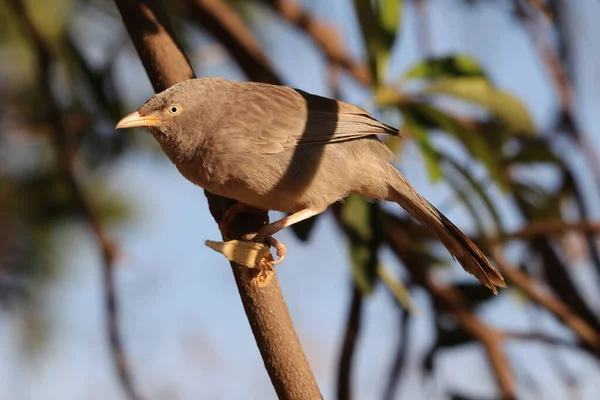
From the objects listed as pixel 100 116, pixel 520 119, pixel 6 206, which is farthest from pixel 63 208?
pixel 520 119

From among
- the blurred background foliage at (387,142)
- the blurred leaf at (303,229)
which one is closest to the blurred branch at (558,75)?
the blurred background foliage at (387,142)

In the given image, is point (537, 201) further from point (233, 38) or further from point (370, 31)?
point (233, 38)

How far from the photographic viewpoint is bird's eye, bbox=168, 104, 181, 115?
94.7 inches

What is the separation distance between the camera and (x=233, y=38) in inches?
151

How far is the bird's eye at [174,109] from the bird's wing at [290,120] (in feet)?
0.49

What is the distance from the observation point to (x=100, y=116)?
418 cm

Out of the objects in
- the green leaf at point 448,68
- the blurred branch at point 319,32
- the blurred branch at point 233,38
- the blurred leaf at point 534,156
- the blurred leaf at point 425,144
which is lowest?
the blurred leaf at point 425,144

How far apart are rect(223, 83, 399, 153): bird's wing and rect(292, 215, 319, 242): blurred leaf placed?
0.51 m

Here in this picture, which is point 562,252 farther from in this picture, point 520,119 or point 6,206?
point 6,206

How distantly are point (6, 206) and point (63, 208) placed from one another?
1.04ft

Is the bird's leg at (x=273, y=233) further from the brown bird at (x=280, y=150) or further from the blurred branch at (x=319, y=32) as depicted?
the blurred branch at (x=319, y=32)

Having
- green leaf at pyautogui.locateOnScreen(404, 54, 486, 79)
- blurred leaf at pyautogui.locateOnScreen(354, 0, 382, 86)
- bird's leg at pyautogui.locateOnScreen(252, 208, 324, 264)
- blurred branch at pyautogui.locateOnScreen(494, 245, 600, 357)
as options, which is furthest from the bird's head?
blurred branch at pyautogui.locateOnScreen(494, 245, 600, 357)

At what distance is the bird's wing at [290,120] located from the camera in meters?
2.39

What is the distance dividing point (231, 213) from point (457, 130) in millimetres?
1336
